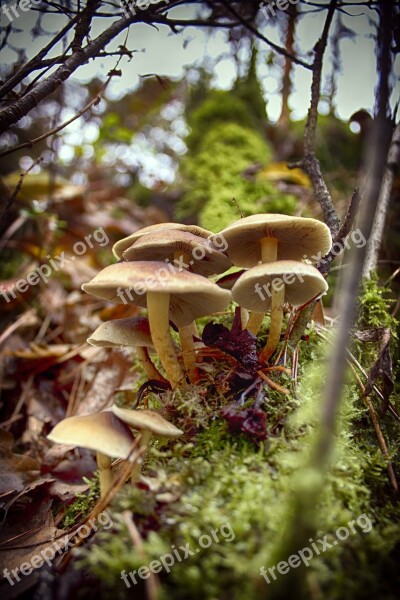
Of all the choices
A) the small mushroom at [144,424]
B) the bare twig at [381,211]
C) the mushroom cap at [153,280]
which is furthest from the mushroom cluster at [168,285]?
the bare twig at [381,211]

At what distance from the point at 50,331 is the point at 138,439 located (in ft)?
8.09

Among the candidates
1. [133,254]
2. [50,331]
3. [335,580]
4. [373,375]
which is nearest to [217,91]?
[50,331]

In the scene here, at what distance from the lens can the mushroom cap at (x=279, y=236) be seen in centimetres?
171

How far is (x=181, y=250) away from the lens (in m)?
2.02

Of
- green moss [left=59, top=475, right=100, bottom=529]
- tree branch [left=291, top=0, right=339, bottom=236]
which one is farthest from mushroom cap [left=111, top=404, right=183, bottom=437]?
tree branch [left=291, top=0, right=339, bottom=236]

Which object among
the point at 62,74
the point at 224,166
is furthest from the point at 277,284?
the point at 224,166

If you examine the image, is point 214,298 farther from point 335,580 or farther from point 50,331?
point 50,331

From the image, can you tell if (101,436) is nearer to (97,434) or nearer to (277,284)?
(97,434)

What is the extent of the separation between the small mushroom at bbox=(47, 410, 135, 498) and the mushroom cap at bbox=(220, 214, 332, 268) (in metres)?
0.94

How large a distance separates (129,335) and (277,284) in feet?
2.47

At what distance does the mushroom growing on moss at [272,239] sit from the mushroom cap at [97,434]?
34.4 inches

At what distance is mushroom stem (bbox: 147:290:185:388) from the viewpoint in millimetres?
1768

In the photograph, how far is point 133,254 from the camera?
1938 mm

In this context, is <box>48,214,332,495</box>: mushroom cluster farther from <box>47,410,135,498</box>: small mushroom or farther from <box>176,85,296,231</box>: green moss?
<box>176,85,296,231</box>: green moss
